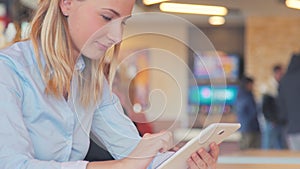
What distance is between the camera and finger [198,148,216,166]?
1293mm

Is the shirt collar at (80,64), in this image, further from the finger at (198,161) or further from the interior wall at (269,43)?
the interior wall at (269,43)

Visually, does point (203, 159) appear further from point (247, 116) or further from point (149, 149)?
point (247, 116)

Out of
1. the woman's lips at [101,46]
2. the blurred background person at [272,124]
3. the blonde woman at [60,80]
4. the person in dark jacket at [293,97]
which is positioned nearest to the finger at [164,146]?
the blonde woman at [60,80]

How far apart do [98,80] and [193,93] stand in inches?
9.5

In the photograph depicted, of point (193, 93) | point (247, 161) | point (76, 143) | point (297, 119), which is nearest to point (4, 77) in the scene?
point (76, 143)

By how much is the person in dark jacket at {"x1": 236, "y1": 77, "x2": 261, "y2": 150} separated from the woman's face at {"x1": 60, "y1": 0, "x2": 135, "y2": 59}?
253 inches

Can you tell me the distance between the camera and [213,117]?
1.34m

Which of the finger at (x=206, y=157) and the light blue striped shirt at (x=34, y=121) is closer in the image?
the light blue striped shirt at (x=34, y=121)

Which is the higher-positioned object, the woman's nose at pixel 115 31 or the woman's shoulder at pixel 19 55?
the woman's nose at pixel 115 31

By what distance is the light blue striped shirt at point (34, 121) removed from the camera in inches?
44.8

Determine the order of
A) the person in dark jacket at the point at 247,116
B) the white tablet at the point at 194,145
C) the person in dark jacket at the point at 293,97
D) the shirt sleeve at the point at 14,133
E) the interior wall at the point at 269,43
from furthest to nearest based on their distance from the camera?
the interior wall at the point at 269,43 → the person in dark jacket at the point at 247,116 → the person in dark jacket at the point at 293,97 → the white tablet at the point at 194,145 → the shirt sleeve at the point at 14,133

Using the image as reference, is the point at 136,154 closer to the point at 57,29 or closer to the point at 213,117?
the point at 213,117

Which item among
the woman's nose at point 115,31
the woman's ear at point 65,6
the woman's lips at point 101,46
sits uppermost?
the woman's ear at point 65,6

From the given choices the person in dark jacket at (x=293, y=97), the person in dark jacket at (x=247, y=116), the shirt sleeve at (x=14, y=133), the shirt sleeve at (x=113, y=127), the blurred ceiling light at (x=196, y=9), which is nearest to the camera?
the shirt sleeve at (x=14, y=133)
